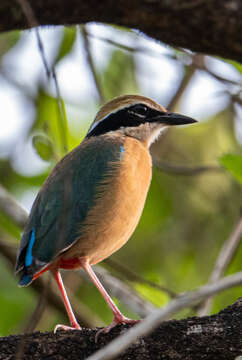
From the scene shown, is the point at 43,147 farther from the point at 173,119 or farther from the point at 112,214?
the point at 173,119

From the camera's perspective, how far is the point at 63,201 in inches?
200

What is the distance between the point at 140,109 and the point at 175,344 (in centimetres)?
276

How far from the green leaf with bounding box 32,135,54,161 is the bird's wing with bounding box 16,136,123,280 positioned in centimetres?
23

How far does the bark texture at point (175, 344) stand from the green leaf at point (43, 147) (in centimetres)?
207

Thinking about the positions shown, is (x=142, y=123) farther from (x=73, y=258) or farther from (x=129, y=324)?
(x=129, y=324)

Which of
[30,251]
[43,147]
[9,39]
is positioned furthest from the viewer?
[9,39]

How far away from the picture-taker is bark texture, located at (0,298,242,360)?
4.36 meters

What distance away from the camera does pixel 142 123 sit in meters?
6.55

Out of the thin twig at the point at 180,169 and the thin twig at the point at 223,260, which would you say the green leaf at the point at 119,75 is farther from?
the thin twig at the point at 223,260

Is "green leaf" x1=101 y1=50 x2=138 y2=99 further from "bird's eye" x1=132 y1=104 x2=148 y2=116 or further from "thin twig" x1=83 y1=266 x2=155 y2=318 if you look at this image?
"thin twig" x1=83 y1=266 x2=155 y2=318

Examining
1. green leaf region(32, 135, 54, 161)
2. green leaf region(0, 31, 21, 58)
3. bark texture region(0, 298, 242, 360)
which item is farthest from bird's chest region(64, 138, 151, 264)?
green leaf region(0, 31, 21, 58)

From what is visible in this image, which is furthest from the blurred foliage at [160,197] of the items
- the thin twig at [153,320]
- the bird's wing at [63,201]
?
the thin twig at [153,320]

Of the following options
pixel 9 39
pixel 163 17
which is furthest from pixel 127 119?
pixel 9 39

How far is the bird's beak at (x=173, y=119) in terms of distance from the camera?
6.46 metres
